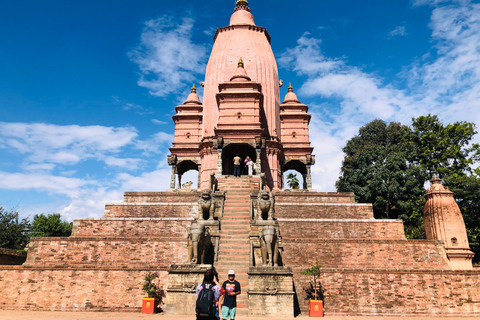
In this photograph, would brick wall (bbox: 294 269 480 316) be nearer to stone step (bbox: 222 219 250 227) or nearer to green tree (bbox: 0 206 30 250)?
stone step (bbox: 222 219 250 227)

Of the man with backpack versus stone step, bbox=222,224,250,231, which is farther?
stone step, bbox=222,224,250,231

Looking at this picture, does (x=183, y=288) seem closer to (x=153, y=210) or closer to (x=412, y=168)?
(x=153, y=210)

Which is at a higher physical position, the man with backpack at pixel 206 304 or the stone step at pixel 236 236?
the stone step at pixel 236 236

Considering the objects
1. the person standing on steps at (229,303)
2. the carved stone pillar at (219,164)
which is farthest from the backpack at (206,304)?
the carved stone pillar at (219,164)

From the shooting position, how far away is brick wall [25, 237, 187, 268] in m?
13.7

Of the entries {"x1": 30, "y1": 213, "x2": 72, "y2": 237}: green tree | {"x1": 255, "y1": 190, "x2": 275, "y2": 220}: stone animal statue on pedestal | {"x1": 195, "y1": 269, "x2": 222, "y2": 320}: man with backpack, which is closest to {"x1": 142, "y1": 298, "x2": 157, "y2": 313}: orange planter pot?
{"x1": 255, "y1": 190, "x2": 275, "y2": 220}: stone animal statue on pedestal

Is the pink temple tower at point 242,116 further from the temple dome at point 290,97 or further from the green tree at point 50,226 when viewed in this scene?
the green tree at point 50,226

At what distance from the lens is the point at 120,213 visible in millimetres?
17391

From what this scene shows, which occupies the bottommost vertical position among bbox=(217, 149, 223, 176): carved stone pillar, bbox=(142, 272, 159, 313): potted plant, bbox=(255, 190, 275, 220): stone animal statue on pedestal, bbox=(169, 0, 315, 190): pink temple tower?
bbox=(142, 272, 159, 313): potted plant

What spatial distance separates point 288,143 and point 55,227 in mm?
31396

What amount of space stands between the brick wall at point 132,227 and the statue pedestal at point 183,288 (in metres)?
4.30

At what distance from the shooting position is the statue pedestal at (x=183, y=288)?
10531mm

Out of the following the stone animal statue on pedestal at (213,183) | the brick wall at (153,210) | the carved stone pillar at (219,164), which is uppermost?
the carved stone pillar at (219,164)

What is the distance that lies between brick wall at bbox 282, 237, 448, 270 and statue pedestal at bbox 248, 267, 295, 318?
9.27 ft
